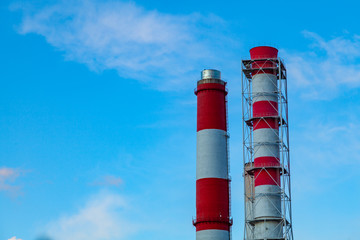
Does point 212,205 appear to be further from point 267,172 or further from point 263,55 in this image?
point 263,55

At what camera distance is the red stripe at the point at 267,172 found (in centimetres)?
6556

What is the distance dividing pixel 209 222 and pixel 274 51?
2038 cm

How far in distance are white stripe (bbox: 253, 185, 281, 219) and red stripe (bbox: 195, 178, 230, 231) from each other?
3354 mm

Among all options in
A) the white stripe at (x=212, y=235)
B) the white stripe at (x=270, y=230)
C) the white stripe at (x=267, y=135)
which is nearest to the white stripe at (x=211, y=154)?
the white stripe at (x=267, y=135)

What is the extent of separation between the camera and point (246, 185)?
72812 millimetres

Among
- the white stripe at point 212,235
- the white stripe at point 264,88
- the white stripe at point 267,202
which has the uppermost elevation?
the white stripe at point 264,88

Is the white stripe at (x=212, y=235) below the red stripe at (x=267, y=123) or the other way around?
below

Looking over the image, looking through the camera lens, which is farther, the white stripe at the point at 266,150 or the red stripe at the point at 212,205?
the white stripe at the point at 266,150

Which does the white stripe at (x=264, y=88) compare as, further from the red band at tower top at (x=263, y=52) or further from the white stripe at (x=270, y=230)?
the white stripe at (x=270, y=230)

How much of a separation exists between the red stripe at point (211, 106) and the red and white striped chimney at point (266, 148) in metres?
3.86

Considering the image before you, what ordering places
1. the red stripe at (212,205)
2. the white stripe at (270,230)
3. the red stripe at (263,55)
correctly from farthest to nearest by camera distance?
the red stripe at (263,55), the red stripe at (212,205), the white stripe at (270,230)

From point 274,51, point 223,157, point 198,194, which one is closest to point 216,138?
Answer: point 223,157

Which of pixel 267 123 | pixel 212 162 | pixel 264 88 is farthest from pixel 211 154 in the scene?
pixel 264 88

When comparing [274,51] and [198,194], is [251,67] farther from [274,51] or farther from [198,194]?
[198,194]
